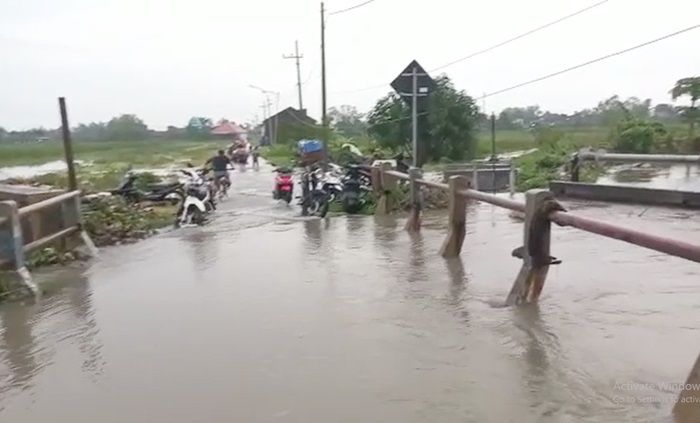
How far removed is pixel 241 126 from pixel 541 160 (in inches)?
2273

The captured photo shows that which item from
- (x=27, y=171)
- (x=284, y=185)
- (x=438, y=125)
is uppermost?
(x=438, y=125)

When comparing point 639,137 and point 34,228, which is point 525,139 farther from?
point 34,228

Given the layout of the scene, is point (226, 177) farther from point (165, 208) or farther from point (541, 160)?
point (541, 160)

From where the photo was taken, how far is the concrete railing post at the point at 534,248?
4.92 metres

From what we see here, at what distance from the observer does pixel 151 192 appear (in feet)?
53.3

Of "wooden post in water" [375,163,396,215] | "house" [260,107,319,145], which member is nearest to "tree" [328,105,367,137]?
"house" [260,107,319,145]

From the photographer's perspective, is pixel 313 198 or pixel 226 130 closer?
pixel 313 198

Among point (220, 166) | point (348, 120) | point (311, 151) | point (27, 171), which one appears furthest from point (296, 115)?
point (220, 166)

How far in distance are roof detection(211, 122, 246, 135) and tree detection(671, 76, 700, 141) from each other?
48353mm

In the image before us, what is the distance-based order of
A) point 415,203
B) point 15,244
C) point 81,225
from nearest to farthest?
point 15,244 < point 81,225 < point 415,203

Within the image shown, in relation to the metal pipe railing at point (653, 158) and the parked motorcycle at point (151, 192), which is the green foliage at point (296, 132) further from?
the metal pipe railing at point (653, 158)

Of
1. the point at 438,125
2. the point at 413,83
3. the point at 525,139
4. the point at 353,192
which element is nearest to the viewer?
the point at 413,83

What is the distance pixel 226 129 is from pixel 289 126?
20.4 m

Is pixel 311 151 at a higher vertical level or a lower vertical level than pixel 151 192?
higher
